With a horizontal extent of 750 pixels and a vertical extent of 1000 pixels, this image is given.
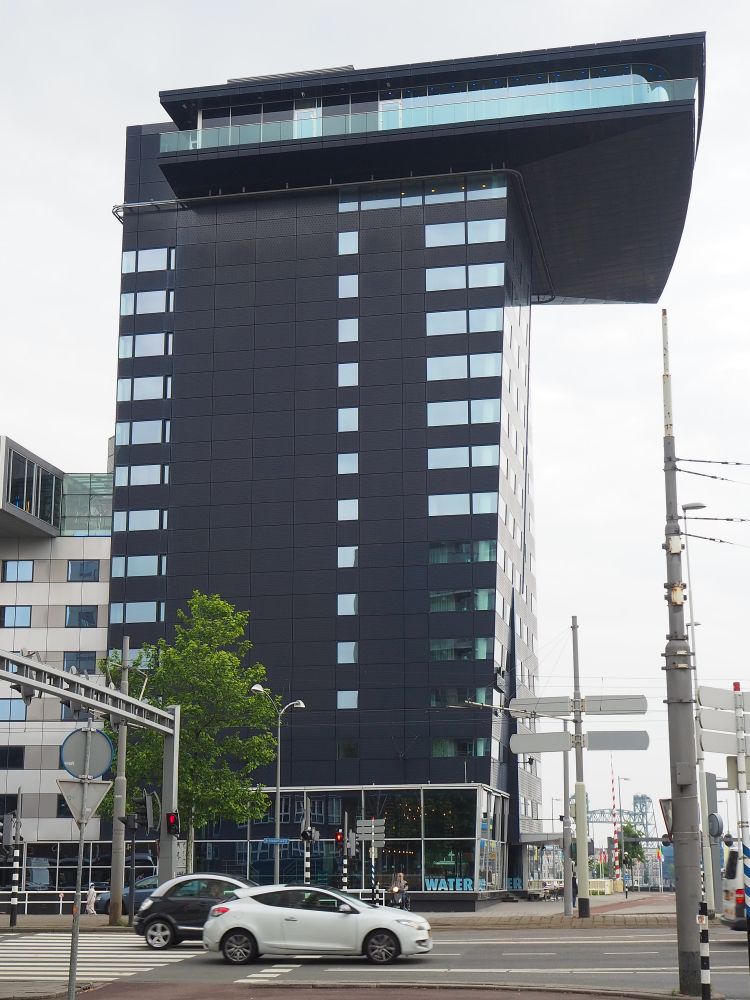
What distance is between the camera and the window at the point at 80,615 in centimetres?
7275

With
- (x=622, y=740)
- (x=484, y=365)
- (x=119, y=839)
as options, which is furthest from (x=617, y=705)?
(x=484, y=365)

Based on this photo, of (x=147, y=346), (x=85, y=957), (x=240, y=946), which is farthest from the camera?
(x=147, y=346)

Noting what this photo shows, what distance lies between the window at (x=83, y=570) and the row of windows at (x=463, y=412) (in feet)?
68.6

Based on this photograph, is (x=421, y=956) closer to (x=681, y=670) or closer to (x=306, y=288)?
(x=681, y=670)

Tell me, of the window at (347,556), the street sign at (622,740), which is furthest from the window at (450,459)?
the street sign at (622,740)

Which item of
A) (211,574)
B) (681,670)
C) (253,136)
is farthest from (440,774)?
(681,670)

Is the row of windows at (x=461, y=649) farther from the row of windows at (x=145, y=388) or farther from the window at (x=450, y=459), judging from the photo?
the row of windows at (x=145, y=388)

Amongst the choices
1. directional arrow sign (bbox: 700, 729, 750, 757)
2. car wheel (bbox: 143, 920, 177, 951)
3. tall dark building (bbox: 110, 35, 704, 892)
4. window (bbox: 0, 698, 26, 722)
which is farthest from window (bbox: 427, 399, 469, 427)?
directional arrow sign (bbox: 700, 729, 750, 757)

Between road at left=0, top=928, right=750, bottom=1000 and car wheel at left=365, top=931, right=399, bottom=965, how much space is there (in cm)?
29

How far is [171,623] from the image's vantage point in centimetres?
7069

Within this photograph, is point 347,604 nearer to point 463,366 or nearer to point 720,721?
point 463,366

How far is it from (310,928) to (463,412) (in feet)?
152

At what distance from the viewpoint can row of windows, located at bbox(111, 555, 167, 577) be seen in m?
71.7

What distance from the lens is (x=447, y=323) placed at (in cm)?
7031
